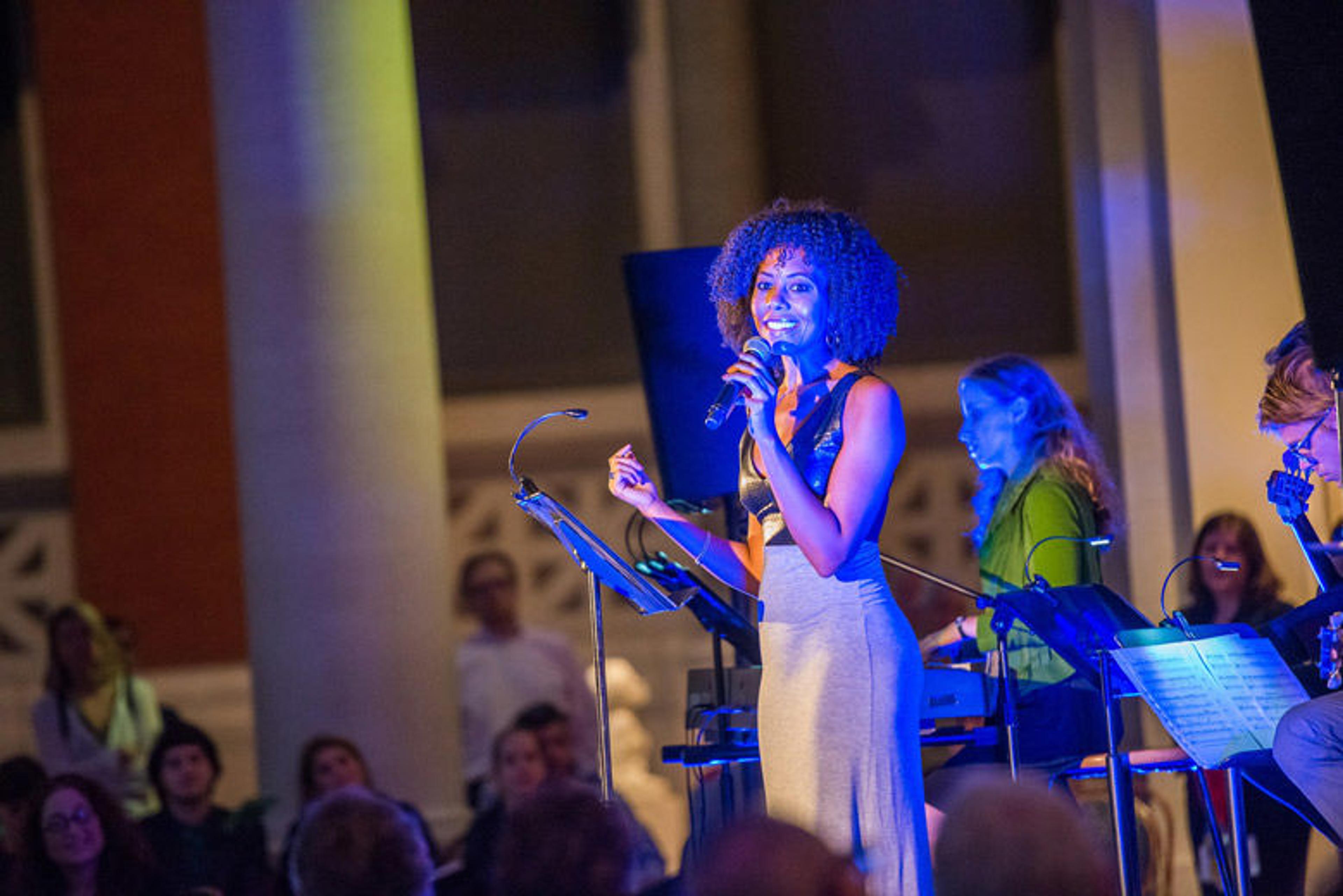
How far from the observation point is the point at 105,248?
9.38 metres

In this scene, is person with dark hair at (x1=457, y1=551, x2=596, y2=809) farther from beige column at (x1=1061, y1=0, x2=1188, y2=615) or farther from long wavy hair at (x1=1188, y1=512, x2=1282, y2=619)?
long wavy hair at (x1=1188, y1=512, x2=1282, y2=619)

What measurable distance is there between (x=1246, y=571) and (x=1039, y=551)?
75.9 inches

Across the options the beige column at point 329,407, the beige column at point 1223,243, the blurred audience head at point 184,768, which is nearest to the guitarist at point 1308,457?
the beige column at point 1223,243

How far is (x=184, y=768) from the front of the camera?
6.19m

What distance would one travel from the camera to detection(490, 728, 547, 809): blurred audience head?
6.25 metres

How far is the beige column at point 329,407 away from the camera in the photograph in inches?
258

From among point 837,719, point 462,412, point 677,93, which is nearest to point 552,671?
point 462,412

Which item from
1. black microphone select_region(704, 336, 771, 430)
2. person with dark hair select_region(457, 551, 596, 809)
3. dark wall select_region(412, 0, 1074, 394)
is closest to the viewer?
black microphone select_region(704, 336, 771, 430)

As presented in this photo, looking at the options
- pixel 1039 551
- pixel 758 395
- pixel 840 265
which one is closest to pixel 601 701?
pixel 758 395

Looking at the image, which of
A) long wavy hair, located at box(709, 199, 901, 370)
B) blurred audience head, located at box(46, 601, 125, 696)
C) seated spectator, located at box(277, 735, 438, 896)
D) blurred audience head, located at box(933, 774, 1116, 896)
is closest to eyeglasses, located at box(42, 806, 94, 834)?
seated spectator, located at box(277, 735, 438, 896)

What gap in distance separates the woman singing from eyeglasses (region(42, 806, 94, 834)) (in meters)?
2.88

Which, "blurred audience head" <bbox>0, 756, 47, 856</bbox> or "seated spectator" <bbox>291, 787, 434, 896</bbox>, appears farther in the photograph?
"blurred audience head" <bbox>0, 756, 47, 856</bbox>

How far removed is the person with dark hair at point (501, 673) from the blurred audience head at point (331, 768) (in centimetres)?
124

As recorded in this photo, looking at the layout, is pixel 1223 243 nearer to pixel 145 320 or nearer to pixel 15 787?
pixel 15 787
